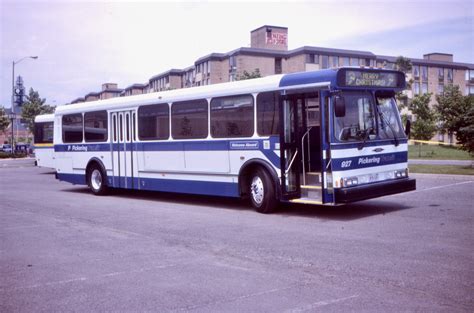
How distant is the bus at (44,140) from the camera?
81.1 feet

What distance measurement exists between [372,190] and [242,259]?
420 cm

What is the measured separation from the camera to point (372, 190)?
10.4 meters

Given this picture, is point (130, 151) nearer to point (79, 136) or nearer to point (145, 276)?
point (79, 136)

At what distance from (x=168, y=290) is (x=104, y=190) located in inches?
434

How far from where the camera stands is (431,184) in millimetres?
16828

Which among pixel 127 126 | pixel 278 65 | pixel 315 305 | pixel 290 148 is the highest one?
pixel 278 65

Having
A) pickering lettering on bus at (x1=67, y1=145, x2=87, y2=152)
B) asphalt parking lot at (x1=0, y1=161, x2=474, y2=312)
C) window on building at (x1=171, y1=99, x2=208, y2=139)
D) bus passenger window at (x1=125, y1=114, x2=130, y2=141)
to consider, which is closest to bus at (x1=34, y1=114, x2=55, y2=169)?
pickering lettering on bus at (x1=67, y1=145, x2=87, y2=152)

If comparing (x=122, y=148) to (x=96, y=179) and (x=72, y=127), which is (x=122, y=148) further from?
(x=72, y=127)

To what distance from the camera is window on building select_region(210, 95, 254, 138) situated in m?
11.7

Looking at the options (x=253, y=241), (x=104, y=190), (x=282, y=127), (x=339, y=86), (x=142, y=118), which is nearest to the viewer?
(x=253, y=241)

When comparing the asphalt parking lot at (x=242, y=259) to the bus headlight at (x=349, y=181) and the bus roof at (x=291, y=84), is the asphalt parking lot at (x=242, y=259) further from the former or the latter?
the bus roof at (x=291, y=84)

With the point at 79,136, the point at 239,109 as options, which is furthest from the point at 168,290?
the point at 79,136

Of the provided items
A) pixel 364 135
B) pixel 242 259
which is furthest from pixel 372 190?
pixel 242 259

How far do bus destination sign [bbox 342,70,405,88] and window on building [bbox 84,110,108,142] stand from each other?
850 centimetres
